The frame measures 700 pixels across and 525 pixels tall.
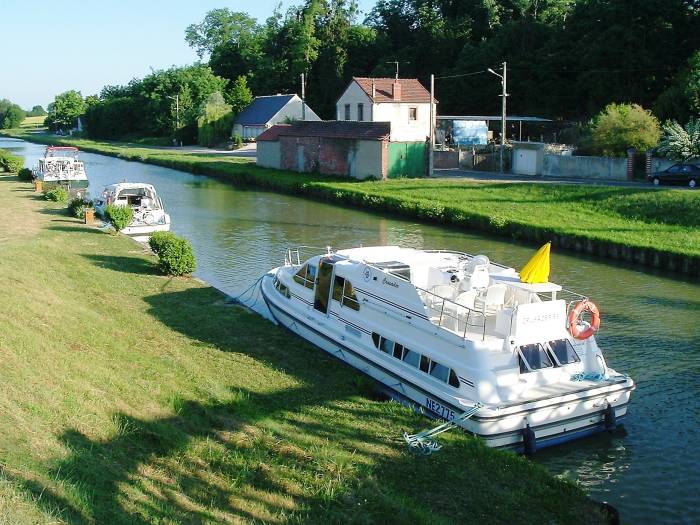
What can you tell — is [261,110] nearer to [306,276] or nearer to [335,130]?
[335,130]

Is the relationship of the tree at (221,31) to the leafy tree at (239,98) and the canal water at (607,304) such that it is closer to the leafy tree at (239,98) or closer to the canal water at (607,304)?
the leafy tree at (239,98)

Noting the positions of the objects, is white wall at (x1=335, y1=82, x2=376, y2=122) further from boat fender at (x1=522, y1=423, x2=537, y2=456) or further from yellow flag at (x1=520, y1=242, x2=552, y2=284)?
boat fender at (x1=522, y1=423, x2=537, y2=456)

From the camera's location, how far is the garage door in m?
49.4

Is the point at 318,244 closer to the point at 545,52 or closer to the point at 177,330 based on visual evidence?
the point at 177,330

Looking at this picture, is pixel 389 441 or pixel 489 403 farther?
pixel 489 403

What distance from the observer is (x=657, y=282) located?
86.3 feet

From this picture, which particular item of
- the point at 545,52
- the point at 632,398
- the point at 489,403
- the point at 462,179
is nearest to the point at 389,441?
the point at 489,403

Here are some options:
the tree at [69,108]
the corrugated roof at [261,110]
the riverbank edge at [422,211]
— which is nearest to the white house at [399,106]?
the riverbank edge at [422,211]

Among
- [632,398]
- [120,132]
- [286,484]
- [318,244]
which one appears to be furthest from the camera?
[120,132]

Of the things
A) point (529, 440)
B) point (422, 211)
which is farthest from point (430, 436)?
point (422, 211)

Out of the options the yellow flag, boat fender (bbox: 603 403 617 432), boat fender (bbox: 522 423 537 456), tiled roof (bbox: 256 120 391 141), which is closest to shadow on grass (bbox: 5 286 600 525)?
boat fender (bbox: 522 423 537 456)

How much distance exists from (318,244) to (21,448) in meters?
23.3

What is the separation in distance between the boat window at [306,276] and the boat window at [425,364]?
476cm

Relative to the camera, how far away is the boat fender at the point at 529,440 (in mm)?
13602
